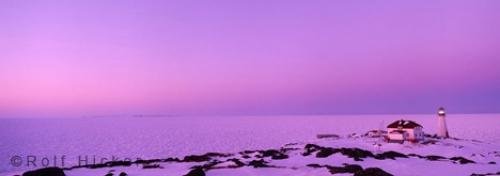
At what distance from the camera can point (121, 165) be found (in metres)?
40.4

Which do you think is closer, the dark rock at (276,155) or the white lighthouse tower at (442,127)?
the dark rock at (276,155)

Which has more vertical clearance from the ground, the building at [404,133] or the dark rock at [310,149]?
the building at [404,133]

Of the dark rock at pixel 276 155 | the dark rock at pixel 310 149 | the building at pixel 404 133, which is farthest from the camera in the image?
the building at pixel 404 133

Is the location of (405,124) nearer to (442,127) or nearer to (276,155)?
(442,127)

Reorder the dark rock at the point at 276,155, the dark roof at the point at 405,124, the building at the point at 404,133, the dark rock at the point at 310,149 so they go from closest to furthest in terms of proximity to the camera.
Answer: the dark rock at the point at 276,155 → the dark rock at the point at 310,149 → the building at the point at 404,133 → the dark roof at the point at 405,124

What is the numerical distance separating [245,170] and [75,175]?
12.7 m

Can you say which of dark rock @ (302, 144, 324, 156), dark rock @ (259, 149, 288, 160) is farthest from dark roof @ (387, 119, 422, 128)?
dark rock @ (259, 149, 288, 160)

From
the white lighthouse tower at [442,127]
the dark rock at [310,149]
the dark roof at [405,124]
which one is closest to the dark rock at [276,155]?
the dark rock at [310,149]

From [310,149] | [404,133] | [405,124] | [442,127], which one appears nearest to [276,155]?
[310,149]

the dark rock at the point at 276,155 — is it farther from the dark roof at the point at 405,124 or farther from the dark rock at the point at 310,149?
the dark roof at the point at 405,124

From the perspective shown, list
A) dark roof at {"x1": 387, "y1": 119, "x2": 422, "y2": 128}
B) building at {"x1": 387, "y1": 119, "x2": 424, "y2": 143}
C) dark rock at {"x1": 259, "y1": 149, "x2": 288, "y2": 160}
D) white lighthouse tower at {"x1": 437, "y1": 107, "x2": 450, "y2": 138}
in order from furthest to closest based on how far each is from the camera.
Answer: white lighthouse tower at {"x1": 437, "y1": 107, "x2": 450, "y2": 138} < dark roof at {"x1": 387, "y1": 119, "x2": 422, "y2": 128} < building at {"x1": 387, "y1": 119, "x2": 424, "y2": 143} < dark rock at {"x1": 259, "y1": 149, "x2": 288, "y2": 160}

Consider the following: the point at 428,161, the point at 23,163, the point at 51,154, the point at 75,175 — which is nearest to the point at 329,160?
the point at 428,161

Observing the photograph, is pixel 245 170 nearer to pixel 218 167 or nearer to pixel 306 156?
pixel 218 167

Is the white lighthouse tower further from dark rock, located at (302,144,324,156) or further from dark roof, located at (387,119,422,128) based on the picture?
dark rock, located at (302,144,324,156)
